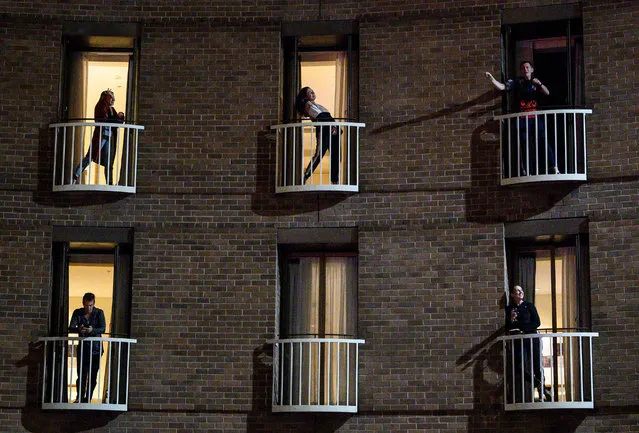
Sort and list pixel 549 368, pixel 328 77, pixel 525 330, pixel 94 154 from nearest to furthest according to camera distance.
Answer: pixel 525 330 < pixel 549 368 < pixel 94 154 < pixel 328 77

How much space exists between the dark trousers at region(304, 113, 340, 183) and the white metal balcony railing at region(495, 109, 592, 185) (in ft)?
8.11

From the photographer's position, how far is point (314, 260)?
71.7 feet

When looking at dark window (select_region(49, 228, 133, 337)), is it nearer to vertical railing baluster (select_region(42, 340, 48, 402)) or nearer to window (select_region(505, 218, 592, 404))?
vertical railing baluster (select_region(42, 340, 48, 402))

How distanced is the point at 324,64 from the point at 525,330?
5.42 m

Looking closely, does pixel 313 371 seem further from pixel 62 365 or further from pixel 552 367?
pixel 62 365

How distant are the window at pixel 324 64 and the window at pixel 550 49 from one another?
240 centimetres

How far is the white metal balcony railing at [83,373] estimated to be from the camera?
68.6 ft

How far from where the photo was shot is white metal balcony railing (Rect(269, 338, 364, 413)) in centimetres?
2086

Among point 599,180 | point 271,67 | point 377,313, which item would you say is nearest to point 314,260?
point 377,313

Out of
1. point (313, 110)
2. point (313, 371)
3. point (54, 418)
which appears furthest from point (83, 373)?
point (313, 110)

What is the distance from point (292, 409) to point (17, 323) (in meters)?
4.38

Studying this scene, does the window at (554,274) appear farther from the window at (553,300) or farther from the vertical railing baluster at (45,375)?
the vertical railing baluster at (45,375)

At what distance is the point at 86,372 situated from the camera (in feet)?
69.1

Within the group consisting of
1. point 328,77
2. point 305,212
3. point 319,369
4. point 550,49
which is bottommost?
point 319,369
